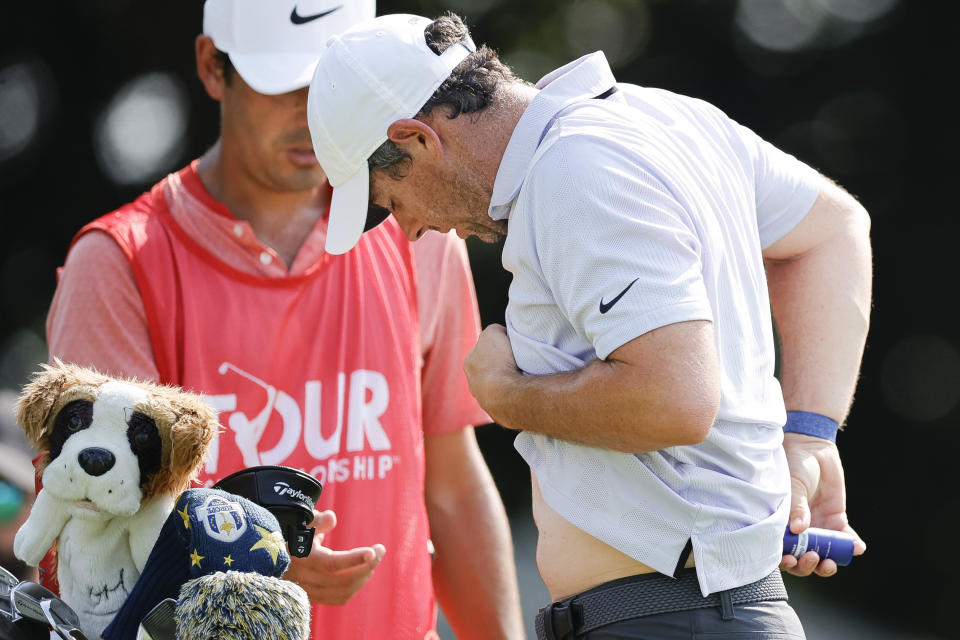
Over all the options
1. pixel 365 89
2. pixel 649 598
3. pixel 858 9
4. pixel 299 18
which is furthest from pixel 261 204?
pixel 858 9

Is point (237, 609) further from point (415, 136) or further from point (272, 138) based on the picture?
point (272, 138)

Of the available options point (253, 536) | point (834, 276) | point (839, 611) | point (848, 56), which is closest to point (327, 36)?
point (834, 276)

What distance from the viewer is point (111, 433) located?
1524 millimetres

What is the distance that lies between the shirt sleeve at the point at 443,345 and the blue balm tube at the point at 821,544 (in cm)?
97

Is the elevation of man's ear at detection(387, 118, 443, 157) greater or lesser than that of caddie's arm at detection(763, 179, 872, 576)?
greater

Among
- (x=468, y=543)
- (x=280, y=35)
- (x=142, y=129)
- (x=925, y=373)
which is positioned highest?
(x=280, y=35)

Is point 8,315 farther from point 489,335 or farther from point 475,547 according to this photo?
point 489,335

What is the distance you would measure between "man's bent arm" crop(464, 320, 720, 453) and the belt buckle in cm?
28

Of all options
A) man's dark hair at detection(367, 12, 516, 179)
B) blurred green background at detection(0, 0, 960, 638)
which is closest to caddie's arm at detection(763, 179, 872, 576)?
man's dark hair at detection(367, 12, 516, 179)

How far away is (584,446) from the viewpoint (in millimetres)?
1718

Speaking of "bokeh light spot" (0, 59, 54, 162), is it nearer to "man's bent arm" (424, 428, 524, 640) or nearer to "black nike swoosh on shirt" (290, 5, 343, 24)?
"black nike swoosh on shirt" (290, 5, 343, 24)

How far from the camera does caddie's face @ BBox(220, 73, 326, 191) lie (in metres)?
2.50

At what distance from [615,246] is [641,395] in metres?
0.21

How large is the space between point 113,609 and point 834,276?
1.34 metres
